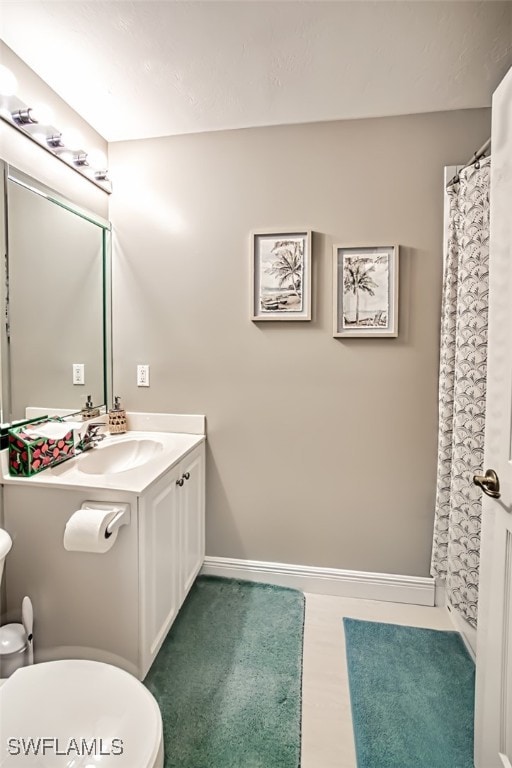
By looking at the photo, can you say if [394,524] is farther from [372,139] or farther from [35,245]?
[35,245]

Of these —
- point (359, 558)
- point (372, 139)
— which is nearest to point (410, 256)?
point (372, 139)

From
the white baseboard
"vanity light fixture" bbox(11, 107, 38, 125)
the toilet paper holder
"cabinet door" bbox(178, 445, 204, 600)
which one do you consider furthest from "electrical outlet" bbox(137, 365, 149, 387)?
"vanity light fixture" bbox(11, 107, 38, 125)

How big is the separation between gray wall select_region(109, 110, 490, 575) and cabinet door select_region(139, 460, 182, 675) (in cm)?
48

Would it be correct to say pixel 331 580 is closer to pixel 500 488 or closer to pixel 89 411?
pixel 500 488

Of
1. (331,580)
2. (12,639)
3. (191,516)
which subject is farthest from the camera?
(331,580)

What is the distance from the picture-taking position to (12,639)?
1.35 metres

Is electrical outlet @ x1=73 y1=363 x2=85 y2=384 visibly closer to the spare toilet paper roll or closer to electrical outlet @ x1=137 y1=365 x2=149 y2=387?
electrical outlet @ x1=137 y1=365 x2=149 y2=387

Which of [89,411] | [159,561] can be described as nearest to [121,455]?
[89,411]

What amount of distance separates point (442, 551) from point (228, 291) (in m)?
1.68

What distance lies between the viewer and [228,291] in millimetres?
2057

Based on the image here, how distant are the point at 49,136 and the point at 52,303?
2.30 feet

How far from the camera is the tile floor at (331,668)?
4.16 feet

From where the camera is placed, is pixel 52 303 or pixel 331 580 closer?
pixel 52 303

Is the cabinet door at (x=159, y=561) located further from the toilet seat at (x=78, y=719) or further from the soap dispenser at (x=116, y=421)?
the soap dispenser at (x=116, y=421)
